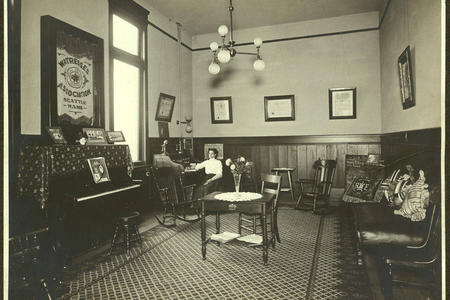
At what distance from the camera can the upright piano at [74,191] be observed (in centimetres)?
330

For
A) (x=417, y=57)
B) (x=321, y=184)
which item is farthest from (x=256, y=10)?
(x=417, y=57)

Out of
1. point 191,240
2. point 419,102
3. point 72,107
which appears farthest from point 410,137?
point 72,107

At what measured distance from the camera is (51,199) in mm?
3396

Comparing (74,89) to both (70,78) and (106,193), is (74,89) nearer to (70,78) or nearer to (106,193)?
(70,78)

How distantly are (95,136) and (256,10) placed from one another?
4454 mm

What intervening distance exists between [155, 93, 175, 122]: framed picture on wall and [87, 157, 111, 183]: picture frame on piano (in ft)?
8.67

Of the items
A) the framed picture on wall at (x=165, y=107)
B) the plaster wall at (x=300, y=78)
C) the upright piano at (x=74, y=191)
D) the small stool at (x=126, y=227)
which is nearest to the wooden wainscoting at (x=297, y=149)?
the plaster wall at (x=300, y=78)

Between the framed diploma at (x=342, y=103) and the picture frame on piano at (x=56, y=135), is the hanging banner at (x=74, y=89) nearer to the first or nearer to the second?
the picture frame on piano at (x=56, y=135)

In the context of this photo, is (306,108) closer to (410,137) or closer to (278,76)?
(278,76)

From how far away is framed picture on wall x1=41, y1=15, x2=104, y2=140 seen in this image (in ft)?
13.3

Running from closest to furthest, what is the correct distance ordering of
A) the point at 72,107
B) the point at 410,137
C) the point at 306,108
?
Answer: the point at 410,137
the point at 72,107
the point at 306,108

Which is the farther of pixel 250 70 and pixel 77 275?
pixel 250 70

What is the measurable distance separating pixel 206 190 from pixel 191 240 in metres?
1.25

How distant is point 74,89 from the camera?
4.50m
